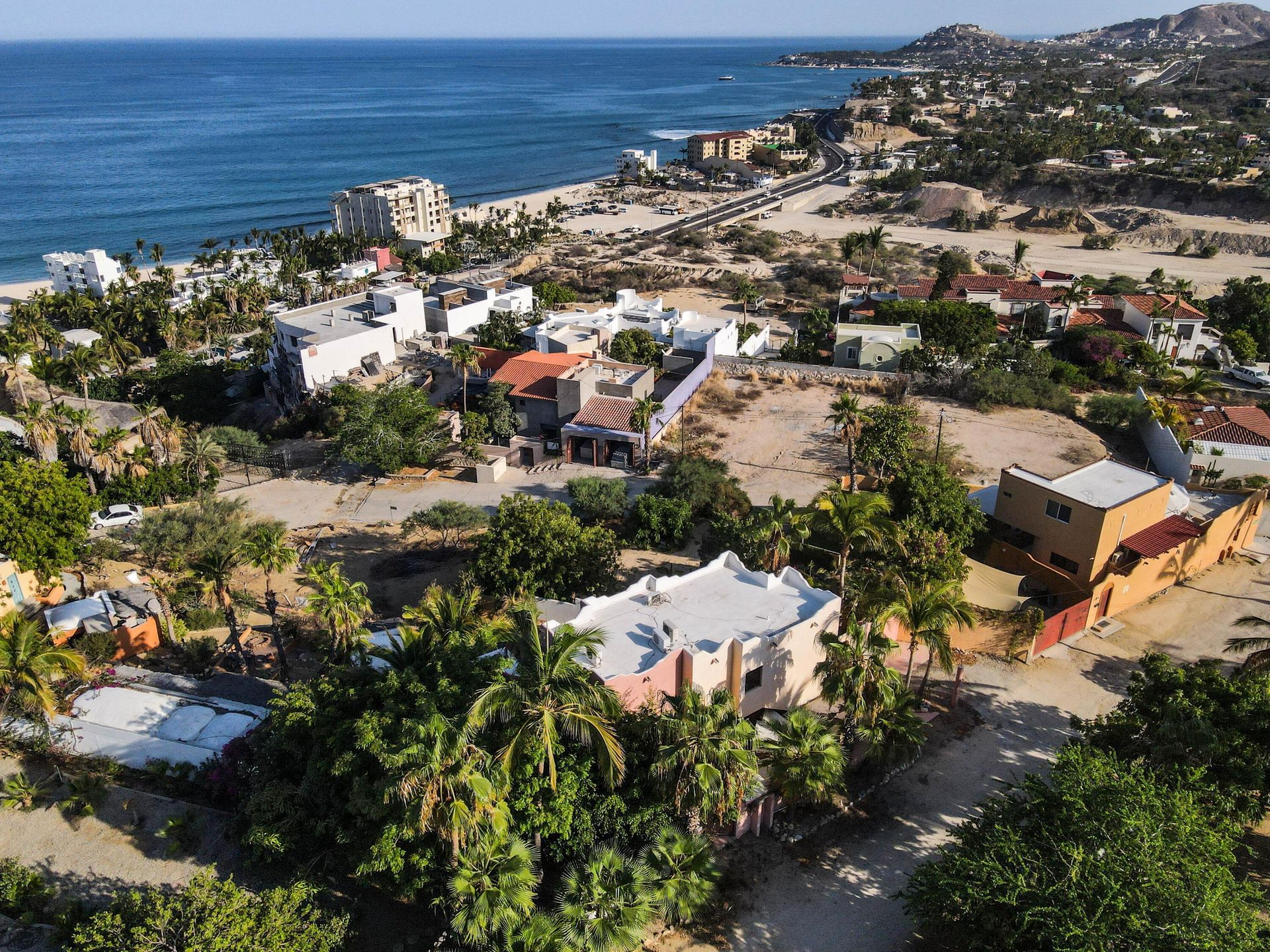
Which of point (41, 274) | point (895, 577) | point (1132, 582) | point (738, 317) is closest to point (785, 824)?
point (895, 577)

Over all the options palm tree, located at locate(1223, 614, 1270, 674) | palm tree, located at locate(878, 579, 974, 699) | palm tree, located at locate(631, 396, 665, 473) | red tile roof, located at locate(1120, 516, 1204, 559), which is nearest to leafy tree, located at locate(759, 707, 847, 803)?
palm tree, located at locate(878, 579, 974, 699)

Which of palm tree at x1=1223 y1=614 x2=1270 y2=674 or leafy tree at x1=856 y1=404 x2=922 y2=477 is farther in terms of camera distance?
leafy tree at x1=856 y1=404 x2=922 y2=477

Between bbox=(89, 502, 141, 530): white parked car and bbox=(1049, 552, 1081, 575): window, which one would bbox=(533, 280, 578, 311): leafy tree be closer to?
bbox=(89, 502, 141, 530): white parked car

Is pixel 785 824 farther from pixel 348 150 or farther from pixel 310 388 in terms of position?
pixel 348 150

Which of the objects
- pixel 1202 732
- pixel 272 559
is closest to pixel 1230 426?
pixel 1202 732

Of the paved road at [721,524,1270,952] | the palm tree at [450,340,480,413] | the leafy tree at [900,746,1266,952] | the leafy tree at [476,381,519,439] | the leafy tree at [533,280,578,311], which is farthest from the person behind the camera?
the leafy tree at [533,280,578,311]

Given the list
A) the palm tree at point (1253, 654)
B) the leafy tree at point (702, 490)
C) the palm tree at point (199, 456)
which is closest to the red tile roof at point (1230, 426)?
the palm tree at point (1253, 654)

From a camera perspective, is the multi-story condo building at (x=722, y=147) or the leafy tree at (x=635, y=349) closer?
the leafy tree at (x=635, y=349)

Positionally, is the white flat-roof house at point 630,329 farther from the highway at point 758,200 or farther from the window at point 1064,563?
the highway at point 758,200
